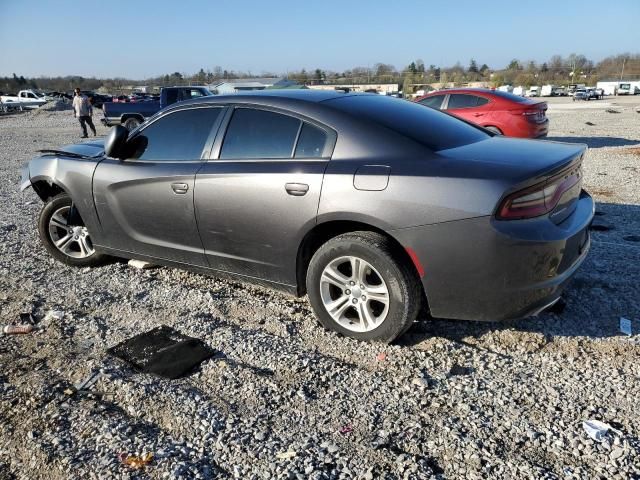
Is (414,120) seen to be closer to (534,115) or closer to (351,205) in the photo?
(351,205)

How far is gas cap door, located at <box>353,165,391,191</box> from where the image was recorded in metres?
3.03

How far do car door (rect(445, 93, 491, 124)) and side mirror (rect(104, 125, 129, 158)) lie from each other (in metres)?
9.00

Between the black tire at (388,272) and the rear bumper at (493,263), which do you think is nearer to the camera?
the rear bumper at (493,263)

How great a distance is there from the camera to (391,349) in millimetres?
3217

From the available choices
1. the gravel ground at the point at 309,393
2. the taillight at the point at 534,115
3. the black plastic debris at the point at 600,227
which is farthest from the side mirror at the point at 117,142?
the taillight at the point at 534,115

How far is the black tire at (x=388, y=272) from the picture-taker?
3.05 m

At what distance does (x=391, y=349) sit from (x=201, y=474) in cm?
144

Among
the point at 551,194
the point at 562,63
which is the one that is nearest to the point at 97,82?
the point at 562,63

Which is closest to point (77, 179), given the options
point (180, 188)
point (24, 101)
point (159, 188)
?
point (159, 188)

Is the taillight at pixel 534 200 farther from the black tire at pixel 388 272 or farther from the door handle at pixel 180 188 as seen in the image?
the door handle at pixel 180 188

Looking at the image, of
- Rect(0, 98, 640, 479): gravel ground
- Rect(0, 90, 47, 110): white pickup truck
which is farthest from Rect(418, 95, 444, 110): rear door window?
Rect(0, 90, 47, 110): white pickup truck

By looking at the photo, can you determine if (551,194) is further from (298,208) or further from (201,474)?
(201,474)

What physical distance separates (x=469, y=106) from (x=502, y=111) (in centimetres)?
89

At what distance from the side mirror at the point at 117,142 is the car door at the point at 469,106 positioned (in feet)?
29.5
